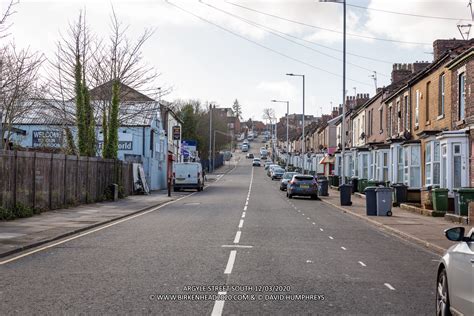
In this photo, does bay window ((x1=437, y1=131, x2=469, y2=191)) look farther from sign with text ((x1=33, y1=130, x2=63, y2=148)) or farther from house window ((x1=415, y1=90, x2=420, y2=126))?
sign with text ((x1=33, y1=130, x2=63, y2=148))

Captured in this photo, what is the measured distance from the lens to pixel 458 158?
2195 centimetres

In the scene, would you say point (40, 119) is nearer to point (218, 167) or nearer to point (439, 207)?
point (439, 207)

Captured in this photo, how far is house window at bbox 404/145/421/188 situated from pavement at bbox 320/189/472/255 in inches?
145

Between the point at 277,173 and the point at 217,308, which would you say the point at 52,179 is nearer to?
the point at 217,308

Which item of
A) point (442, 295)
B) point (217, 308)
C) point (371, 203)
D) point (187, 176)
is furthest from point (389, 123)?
point (217, 308)

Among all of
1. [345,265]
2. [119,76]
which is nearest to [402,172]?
[119,76]

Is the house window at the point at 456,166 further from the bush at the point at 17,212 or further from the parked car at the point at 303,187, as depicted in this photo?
the bush at the point at 17,212

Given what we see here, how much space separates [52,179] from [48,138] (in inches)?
900

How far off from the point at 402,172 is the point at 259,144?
163955 mm

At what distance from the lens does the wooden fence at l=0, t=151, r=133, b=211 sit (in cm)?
1845

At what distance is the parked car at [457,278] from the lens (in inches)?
215

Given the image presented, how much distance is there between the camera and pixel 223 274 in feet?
30.5

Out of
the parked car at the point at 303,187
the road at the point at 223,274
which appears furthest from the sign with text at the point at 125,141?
the road at the point at 223,274


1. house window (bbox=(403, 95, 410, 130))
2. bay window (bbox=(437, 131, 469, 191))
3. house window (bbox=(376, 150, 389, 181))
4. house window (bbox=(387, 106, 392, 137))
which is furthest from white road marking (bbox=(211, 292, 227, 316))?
house window (bbox=(387, 106, 392, 137))
